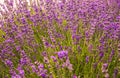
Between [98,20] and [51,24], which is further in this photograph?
[51,24]

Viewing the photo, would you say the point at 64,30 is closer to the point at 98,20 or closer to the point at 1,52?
the point at 98,20

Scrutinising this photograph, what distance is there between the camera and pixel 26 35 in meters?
2.59

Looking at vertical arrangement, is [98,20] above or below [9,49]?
above

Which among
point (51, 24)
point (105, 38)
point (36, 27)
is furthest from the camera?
point (36, 27)

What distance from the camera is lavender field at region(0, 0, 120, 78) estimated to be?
7.16 ft

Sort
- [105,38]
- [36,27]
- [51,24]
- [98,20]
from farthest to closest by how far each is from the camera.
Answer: [36,27], [51,24], [98,20], [105,38]

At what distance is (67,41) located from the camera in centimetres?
278

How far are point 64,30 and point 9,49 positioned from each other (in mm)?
592

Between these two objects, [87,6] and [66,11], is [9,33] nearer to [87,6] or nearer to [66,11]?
[66,11]

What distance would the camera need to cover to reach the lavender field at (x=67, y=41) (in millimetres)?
2184

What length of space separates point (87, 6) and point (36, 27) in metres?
0.61

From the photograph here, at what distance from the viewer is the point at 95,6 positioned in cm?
278

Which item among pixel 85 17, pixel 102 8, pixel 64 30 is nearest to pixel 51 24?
pixel 64 30

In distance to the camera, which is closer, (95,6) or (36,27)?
(95,6)
